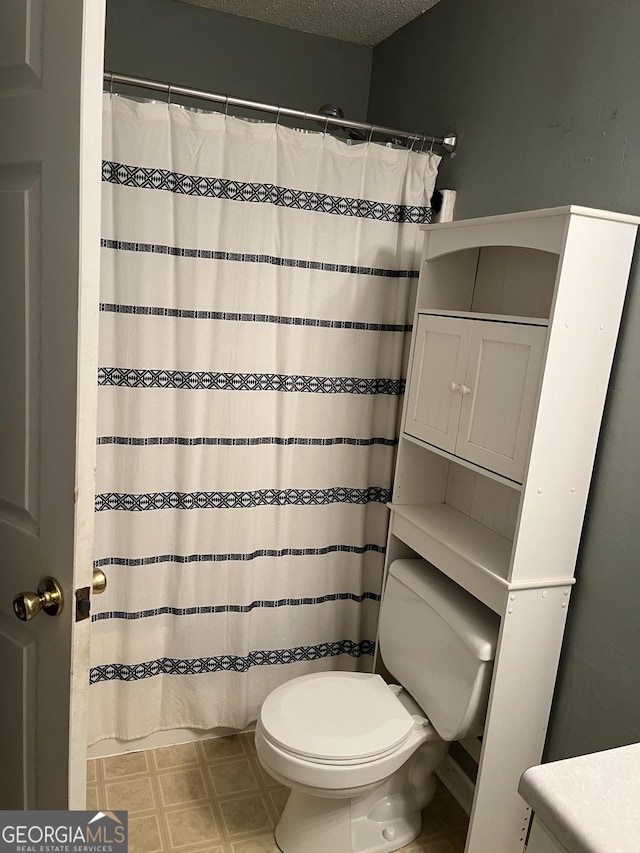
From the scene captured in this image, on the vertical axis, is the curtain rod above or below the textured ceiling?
below

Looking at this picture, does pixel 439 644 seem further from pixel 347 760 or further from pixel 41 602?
pixel 41 602

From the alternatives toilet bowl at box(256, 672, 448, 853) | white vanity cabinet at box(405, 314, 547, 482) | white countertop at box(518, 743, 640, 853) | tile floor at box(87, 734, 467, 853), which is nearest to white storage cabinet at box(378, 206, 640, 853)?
white vanity cabinet at box(405, 314, 547, 482)

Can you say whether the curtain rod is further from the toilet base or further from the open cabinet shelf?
the toilet base

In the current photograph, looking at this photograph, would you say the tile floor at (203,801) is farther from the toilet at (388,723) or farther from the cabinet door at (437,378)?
the cabinet door at (437,378)

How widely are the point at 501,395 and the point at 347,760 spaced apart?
0.98m

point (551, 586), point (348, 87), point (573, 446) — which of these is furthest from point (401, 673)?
point (348, 87)

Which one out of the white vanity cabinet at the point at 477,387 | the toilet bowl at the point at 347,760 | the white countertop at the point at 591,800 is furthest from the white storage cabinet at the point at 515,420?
the white countertop at the point at 591,800

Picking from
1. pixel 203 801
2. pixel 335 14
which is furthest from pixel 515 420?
pixel 335 14

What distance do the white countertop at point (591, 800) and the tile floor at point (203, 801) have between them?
1410 millimetres

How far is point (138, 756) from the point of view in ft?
7.36

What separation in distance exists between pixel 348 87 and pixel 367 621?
2.03 meters

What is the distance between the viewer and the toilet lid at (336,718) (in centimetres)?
173

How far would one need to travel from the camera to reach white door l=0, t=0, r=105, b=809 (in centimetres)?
105

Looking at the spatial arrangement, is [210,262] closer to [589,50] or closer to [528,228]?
[528,228]
